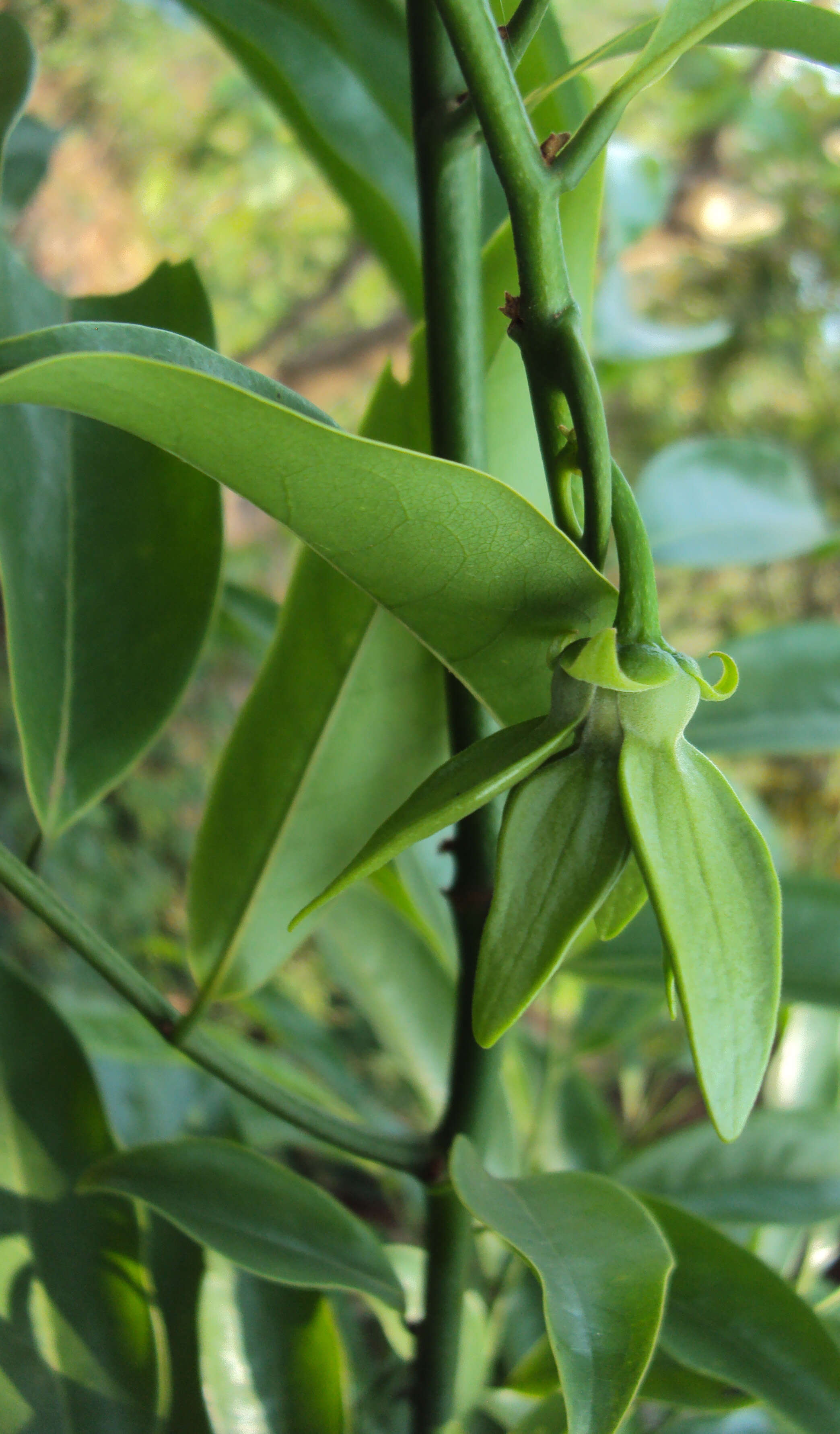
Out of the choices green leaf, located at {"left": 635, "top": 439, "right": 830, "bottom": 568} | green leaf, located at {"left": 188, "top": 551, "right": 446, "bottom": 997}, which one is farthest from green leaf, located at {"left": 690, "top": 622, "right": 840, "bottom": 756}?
green leaf, located at {"left": 188, "top": 551, "right": 446, "bottom": 997}

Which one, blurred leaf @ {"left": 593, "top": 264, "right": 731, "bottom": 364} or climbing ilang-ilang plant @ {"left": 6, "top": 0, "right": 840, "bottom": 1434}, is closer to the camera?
climbing ilang-ilang plant @ {"left": 6, "top": 0, "right": 840, "bottom": 1434}

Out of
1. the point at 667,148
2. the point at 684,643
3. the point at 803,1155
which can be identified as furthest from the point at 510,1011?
the point at 667,148

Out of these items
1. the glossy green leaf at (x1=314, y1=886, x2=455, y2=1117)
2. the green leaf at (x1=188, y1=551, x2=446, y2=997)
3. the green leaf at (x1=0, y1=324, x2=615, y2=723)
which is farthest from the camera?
the glossy green leaf at (x1=314, y1=886, x2=455, y2=1117)

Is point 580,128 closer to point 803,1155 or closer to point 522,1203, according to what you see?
point 522,1203

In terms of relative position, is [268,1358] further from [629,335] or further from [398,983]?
[629,335]

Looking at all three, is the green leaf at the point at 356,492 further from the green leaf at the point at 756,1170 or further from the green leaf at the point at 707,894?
the green leaf at the point at 756,1170

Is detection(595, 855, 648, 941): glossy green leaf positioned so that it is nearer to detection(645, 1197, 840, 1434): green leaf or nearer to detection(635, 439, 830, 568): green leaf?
detection(645, 1197, 840, 1434): green leaf
